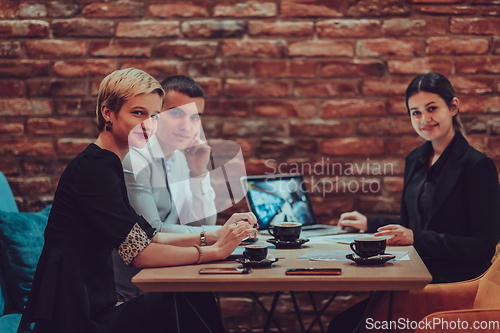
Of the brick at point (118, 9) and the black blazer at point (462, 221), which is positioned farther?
the brick at point (118, 9)

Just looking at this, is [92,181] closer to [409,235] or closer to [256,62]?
[409,235]

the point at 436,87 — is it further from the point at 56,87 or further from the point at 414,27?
the point at 56,87

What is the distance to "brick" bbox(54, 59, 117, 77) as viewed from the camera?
2375mm

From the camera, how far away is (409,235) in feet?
5.34

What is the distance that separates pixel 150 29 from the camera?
7.75 ft

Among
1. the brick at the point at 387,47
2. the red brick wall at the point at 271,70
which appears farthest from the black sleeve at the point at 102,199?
the brick at the point at 387,47

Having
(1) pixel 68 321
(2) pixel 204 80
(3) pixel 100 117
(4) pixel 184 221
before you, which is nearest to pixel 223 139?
(2) pixel 204 80

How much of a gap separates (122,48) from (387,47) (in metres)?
1.37

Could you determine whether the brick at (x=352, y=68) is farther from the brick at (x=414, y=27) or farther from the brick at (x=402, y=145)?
the brick at (x=402, y=145)

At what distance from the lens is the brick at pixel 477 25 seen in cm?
232

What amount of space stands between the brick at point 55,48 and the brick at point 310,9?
41.7 inches

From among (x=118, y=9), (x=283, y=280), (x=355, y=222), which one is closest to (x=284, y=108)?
(x=355, y=222)

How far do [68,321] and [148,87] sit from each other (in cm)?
72

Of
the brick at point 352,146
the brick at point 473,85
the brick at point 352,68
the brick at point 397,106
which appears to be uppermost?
the brick at point 352,68
